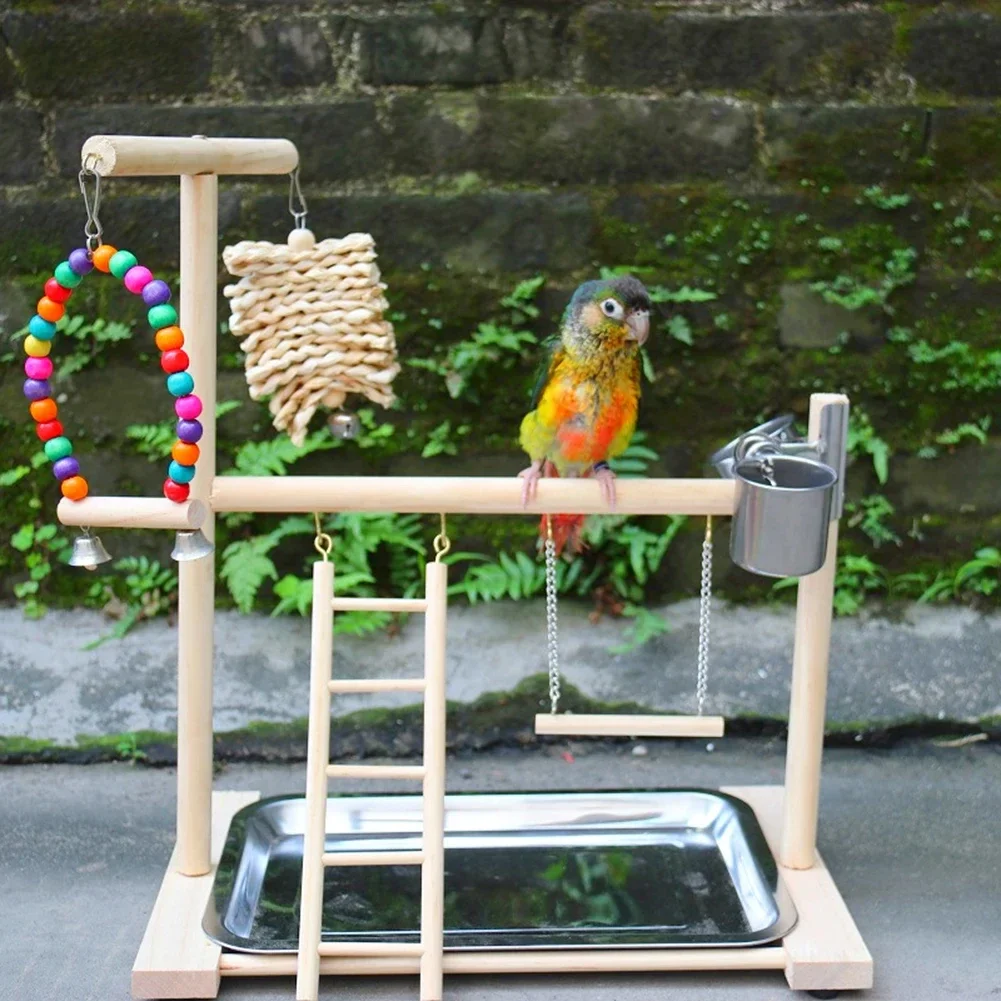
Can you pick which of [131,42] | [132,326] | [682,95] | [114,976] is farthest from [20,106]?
[114,976]

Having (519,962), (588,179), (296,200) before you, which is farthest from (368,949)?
(588,179)

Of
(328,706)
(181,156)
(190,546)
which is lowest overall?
(328,706)

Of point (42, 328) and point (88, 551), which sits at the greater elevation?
point (42, 328)

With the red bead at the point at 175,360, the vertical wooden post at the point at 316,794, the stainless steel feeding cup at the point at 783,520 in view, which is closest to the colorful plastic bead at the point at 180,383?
the red bead at the point at 175,360

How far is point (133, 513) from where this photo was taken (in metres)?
2.02

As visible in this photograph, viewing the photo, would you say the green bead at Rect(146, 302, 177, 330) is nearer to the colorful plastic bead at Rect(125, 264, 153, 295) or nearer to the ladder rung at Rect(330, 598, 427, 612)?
the colorful plastic bead at Rect(125, 264, 153, 295)

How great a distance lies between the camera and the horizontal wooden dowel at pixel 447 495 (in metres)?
2.22

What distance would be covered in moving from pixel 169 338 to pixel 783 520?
1004mm

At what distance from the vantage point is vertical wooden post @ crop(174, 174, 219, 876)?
2.14m

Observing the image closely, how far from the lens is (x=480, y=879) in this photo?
2.46 m

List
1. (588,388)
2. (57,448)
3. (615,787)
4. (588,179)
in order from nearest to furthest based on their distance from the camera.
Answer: (57,448) < (588,388) < (615,787) < (588,179)

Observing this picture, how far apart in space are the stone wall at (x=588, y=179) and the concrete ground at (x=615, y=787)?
805 mm

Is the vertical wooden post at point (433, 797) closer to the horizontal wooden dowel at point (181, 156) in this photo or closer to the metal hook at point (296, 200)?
the metal hook at point (296, 200)

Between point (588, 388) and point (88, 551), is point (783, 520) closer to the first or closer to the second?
point (588, 388)
